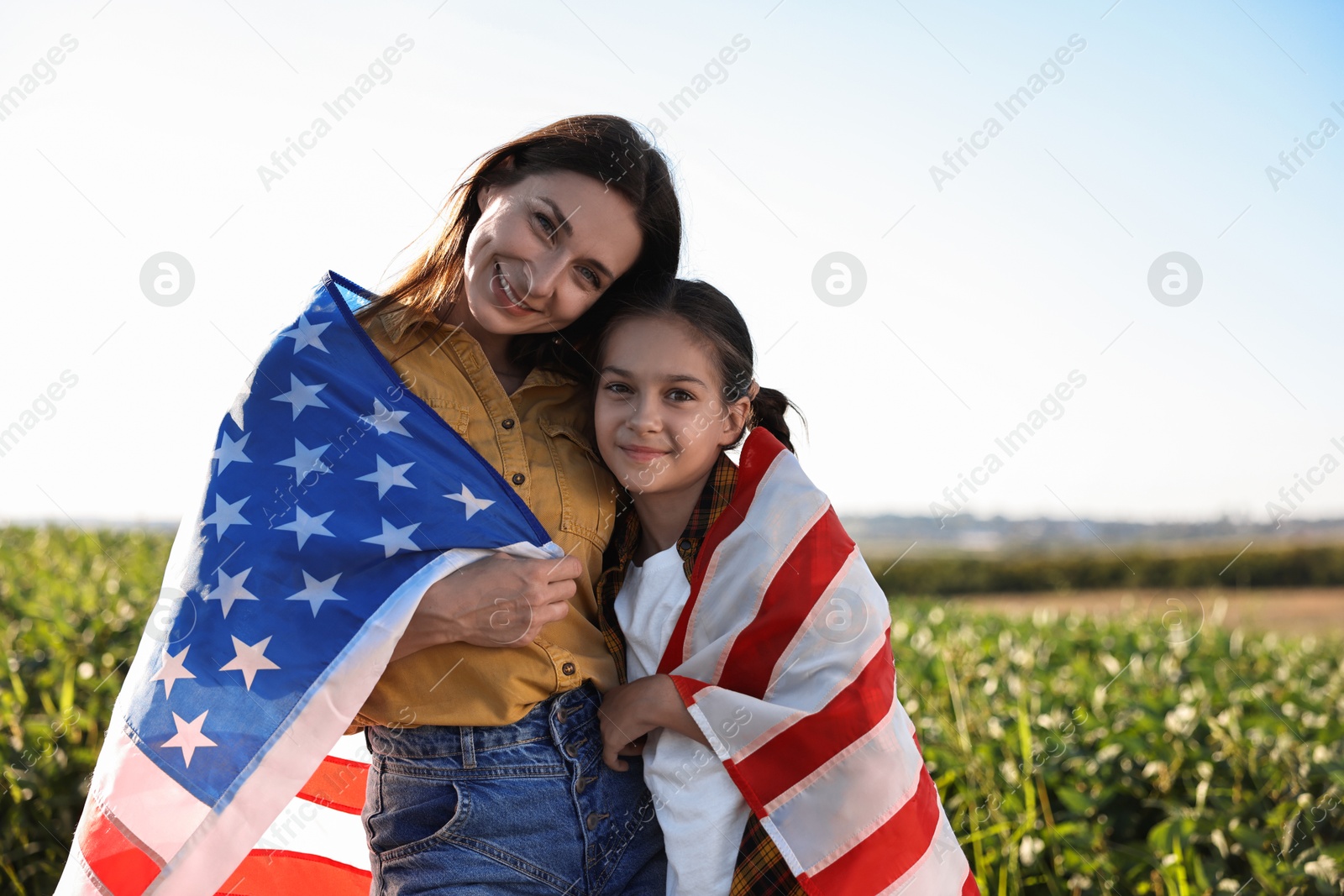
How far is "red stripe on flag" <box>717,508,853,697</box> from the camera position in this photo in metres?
1.82

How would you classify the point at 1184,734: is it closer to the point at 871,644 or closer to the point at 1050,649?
the point at 1050,649

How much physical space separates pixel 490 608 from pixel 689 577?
42 cm

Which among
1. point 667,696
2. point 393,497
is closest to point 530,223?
point 393,497

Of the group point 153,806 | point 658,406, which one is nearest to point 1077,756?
point 658,406

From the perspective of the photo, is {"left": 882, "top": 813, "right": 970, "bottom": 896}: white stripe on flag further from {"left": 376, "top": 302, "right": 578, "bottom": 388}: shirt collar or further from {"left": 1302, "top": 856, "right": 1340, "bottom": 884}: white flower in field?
{"left": 1302, "top": 856, "right": 1340, "bottom": 884}: white flower in field

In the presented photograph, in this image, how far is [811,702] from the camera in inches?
69.5

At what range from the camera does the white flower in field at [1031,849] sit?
301cm

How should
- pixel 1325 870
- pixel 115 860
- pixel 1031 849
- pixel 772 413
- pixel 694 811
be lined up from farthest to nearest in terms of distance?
pixel 1031 849, pixel 1325 870, pixel 772 413, pixel 694 811, pixel 115 860

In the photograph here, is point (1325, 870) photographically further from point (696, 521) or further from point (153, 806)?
point (153, 806)

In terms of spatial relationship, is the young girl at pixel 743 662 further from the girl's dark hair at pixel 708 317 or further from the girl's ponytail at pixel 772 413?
the girl's ponytail at pixel 772 413

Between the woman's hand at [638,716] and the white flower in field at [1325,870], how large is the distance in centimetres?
201

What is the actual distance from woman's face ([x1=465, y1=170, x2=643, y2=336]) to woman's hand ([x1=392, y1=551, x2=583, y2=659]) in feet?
1.59

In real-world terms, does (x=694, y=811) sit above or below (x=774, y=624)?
below

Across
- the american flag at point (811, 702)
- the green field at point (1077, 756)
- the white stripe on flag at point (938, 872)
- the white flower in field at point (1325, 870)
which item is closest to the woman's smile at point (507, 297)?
the american flag at point (811, 702)
